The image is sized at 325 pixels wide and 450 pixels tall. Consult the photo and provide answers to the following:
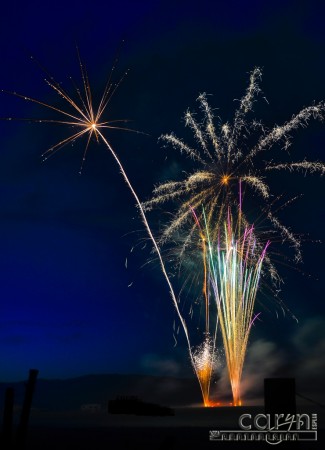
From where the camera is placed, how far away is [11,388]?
1916 cm

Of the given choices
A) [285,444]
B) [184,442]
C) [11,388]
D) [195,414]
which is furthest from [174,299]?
[285,444]

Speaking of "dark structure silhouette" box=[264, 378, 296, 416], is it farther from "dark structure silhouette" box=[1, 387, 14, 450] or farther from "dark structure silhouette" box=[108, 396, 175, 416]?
"dark structure silhouette" box=[108, 396, 175, 416]

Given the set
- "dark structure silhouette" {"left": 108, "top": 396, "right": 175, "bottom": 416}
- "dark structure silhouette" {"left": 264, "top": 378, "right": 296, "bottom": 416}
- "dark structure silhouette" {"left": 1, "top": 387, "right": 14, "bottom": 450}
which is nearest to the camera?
"dark structure silhouette" {"left": 264, "top": 378, "right": 296, "bottom": 416}

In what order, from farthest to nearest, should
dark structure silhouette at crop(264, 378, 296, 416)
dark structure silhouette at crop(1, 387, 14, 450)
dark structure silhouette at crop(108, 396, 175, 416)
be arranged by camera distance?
dark structure silhouette at crop(108, 396, 175, 416), dark structure silhouette at crop(1, 387, 14, 450), dark structure silhouette at crop(264, 378, 296, 416)

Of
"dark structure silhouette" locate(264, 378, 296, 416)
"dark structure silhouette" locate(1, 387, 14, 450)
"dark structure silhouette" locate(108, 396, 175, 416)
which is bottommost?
"dark structure silhouette" locate(264, 378, 296, 416)

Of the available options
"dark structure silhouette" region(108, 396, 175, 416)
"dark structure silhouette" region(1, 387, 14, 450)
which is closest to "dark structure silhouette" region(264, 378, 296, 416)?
"dark structure silhouette" region(1, 387, 14, 450)

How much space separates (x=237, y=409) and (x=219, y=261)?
12.8 meters

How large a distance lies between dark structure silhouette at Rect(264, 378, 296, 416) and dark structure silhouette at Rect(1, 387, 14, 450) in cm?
1365

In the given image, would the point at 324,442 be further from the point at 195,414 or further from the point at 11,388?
the point at 195,414

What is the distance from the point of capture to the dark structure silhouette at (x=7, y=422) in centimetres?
1734

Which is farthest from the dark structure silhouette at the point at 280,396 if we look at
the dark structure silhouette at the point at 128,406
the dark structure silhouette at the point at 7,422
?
the dark structure silhouette at the point at 128,406

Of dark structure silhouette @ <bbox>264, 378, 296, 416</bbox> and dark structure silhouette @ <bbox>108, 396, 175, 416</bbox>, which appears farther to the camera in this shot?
dark structure silhouette @ <bbox>108, 396, 175, 416</bbox>

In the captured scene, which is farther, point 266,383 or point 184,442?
point 184,442

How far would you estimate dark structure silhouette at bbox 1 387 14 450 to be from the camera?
17.3m
